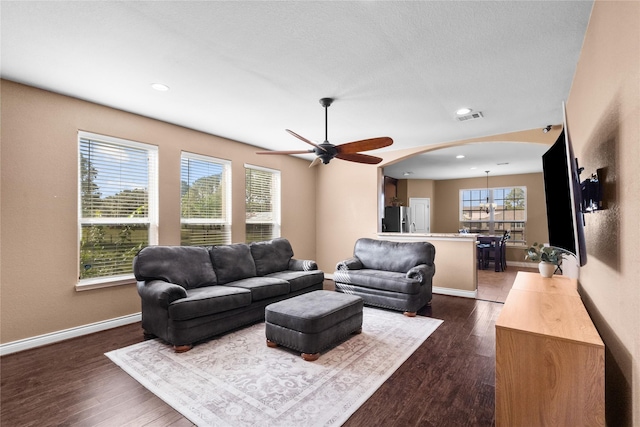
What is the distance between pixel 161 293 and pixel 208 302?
451mm

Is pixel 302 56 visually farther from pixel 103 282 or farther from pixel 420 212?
pixel 420 212

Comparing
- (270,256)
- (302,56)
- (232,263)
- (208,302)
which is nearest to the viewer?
(302,56)

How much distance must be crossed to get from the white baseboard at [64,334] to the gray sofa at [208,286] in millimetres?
677

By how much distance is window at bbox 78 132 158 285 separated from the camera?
3576 millimetres

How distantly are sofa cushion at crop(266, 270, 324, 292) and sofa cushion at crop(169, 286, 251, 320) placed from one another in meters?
0.78

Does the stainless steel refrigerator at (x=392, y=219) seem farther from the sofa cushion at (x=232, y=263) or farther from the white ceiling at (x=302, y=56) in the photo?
the sofa cushion at (x=232, y=263)

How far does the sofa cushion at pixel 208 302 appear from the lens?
2.91 meters

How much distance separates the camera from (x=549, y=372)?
1.41 meters

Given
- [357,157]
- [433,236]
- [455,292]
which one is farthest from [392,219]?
[357,157]

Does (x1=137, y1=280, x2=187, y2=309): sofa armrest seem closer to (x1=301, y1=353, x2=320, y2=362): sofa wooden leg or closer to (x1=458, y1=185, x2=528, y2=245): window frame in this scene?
(x1=301, y1=353, x2=320, y2=362): sofa wooden leg

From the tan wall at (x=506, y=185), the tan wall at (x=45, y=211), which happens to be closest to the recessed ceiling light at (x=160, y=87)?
the tan wall at (x=45, y=211)

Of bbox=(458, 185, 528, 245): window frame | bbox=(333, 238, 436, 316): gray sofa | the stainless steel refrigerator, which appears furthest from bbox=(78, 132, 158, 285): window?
bbox=(458, 185, 528, 245): window frame

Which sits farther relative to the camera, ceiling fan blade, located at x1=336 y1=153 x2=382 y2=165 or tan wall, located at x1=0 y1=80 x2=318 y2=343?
ceiling fan blade, located at x1=336 y1=153 x2=382 y2=165

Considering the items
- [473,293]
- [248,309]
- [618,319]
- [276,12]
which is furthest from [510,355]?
[473,293]
